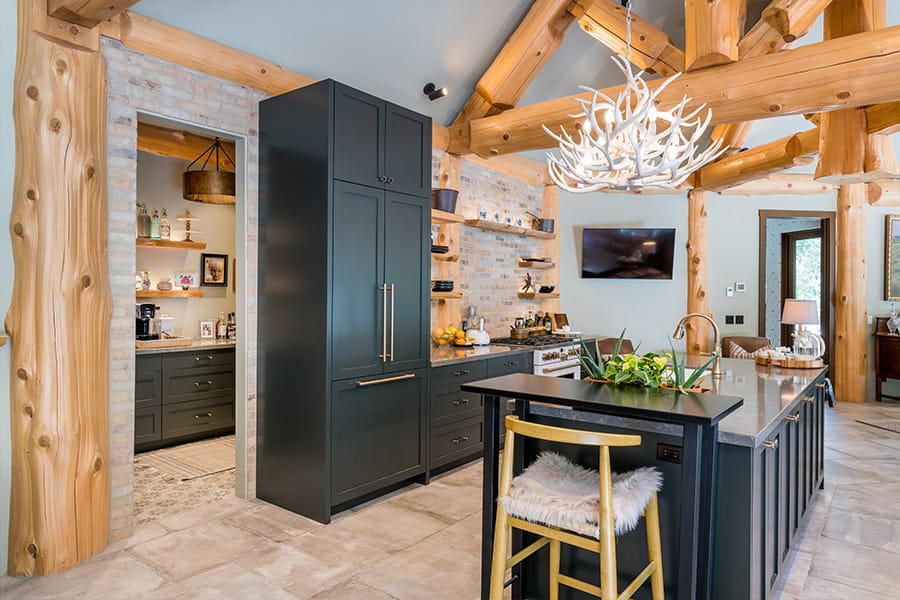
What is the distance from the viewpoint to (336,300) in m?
3.51

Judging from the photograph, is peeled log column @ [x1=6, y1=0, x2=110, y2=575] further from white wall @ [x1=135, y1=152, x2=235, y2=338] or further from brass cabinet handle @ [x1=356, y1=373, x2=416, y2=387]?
white wall @ [x1=135, y1=152, x2=235, y2=338]

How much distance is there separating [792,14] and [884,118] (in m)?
1.09

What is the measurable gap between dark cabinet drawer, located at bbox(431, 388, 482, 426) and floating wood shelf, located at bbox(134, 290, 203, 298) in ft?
9.65

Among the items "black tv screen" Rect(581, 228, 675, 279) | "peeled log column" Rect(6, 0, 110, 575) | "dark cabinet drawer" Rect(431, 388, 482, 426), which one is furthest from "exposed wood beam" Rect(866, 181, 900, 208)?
"peeled log column" Rect(6, 0, 110, 575)

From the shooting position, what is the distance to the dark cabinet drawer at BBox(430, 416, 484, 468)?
4.35 meters

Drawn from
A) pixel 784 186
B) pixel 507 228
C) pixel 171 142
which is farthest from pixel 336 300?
pixel 784 186

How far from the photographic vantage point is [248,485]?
3.89 m

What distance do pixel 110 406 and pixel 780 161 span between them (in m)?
A: 6.03

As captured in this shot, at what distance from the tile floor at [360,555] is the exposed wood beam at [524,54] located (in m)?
3.42

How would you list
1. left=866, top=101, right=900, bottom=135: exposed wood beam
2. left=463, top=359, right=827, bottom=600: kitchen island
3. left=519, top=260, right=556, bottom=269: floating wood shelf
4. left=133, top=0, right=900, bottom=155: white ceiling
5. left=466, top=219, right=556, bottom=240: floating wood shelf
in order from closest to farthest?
left=463, top=359, right=827, bottom=600: kitchen island
left=133, top=0, right=900, bottom=155: white ceiling
left=866, top=101, right=900, bottom=135: exposed wood beam
left=466, top=219, right=556, bottom=240: floating wood shelf
left=519, top=260, right=556, bottom=269: floating wood shelf

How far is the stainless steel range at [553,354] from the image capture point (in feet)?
17.9

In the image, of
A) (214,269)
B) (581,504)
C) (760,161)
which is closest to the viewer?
(581,504)

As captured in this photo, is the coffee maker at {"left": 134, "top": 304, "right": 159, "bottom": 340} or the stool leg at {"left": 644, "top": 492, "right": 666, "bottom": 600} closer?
the stool leg at {"left": 644, "top": 492, "right": 666, "bottom": 600}

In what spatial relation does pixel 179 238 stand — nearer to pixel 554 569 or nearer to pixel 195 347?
pixel 195 347
